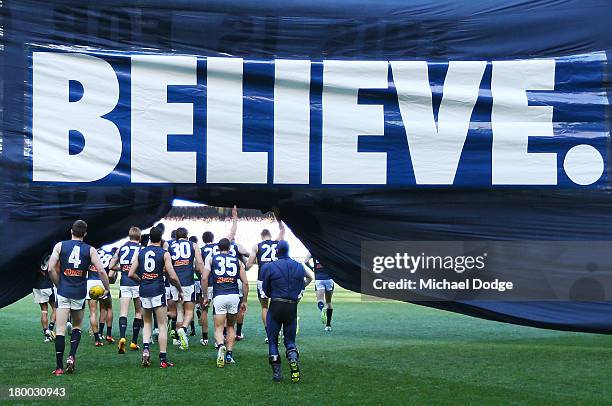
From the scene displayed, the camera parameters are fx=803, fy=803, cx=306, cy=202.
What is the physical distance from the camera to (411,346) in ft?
45.6

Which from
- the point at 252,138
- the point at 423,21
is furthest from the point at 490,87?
the point at 252,138

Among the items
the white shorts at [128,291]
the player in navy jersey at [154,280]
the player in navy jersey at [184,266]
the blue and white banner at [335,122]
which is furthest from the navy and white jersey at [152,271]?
the blue and white banner at [335,122]

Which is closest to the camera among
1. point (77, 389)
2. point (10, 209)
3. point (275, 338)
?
point (10, 209)

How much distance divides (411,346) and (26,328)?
798cm

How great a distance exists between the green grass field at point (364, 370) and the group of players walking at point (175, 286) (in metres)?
0.36

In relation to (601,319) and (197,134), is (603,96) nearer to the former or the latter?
(601,319)

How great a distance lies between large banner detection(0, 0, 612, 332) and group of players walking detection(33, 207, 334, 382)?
2.09 m

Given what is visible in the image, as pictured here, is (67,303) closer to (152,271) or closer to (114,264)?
(152,271)

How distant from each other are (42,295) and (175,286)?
3608 mm

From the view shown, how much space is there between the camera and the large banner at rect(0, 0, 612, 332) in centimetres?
660

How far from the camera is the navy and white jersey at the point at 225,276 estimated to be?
11.6m

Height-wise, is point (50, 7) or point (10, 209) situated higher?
point (50, 7)

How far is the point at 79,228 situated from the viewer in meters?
6.55

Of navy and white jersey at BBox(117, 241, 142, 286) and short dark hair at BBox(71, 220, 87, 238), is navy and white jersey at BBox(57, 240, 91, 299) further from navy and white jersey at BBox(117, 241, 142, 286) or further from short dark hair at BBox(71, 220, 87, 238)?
short dark hair at BBox(71, 220, 87, 238)
